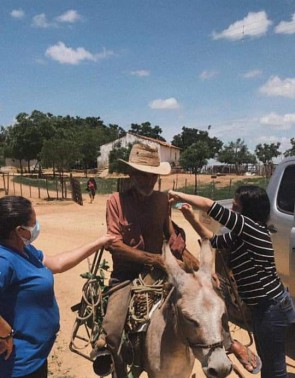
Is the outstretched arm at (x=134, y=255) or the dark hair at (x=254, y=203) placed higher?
the dark hair at (x=254, y=203)

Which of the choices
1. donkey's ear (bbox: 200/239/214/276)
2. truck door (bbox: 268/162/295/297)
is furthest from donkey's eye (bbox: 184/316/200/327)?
truck door (bbox: 268/162/295/297)

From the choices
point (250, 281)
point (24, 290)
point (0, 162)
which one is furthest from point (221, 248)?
point (0, 162)

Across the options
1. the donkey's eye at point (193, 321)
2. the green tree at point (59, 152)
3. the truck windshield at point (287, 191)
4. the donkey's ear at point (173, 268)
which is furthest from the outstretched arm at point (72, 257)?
the green tree at point (59, 152)

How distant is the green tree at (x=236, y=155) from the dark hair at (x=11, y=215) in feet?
279

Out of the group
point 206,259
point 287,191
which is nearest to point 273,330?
point 206,259

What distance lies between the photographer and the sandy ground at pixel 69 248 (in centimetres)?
472

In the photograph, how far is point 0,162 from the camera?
5553cm

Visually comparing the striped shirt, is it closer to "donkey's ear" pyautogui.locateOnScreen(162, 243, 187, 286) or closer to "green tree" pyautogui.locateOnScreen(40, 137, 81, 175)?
"donkey's ear" pyautogui.locateOnScreen(162, 243, 187, 286)

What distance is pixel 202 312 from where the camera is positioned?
2420mm

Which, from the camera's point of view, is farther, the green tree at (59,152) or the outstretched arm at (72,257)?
the green tree at (59,152)

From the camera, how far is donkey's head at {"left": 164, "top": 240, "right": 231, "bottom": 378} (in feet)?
7.61

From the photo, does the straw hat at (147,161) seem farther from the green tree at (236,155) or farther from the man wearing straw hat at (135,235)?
the green tree at (236,155)

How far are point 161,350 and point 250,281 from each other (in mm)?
814

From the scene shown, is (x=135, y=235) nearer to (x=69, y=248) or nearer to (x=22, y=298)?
(x=22, y=298)
